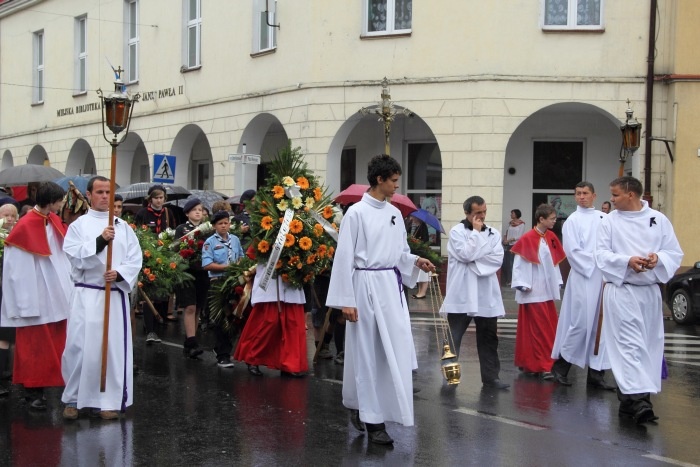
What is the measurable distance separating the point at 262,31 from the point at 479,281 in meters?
14.8

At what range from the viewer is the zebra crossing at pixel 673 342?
13531 mm

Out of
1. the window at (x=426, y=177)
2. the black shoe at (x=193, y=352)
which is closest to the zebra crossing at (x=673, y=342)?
the black shoe at (x=193, y=352)

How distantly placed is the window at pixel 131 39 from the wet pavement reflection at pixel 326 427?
65.2ft

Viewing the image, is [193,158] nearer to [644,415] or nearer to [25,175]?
[25,175]

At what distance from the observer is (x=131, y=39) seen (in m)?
30.2

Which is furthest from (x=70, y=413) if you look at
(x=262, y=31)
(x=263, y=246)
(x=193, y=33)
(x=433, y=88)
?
(x=193, y=33)

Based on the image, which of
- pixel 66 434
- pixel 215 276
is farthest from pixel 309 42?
pixel 66 434

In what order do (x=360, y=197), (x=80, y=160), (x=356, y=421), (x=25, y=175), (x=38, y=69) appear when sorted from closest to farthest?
(x=356, y=421)
(x=360, y=197)
(x=25, y=175)
(x=80, y=160)
(x=38, y=69)

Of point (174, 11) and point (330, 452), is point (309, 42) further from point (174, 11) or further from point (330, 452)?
point (330, 452)

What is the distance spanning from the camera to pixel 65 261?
940 centimetres

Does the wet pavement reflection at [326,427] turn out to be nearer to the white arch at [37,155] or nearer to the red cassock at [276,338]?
the red cassock at [276,338]

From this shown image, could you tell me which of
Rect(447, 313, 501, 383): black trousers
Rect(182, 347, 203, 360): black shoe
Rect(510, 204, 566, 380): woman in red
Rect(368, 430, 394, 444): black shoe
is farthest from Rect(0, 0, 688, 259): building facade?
Rect(368, 430, 394, 444): black shoe

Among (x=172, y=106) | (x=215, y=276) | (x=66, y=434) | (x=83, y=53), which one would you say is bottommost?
(x=66, y=434)

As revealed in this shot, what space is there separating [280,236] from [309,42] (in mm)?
12234
